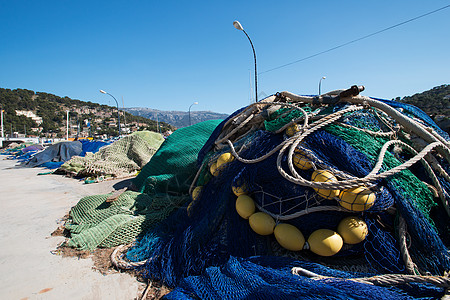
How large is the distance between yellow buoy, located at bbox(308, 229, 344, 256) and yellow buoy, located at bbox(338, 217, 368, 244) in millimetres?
47

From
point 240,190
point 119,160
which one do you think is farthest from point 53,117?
point 240,190

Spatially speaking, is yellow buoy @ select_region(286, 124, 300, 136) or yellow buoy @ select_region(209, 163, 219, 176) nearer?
yellow buoy @ select_region(286, 124, 300, 136)

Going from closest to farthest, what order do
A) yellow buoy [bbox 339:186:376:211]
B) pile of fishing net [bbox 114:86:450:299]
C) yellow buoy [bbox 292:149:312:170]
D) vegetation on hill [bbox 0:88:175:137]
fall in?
pile of fishing net [bbox 114:86:450:299] < yellow buoy [bbox 339:186:376:211] < yellow buoy [bbox 292:149:312:170] < vegetation on hill [bbox 0:88:175:137]

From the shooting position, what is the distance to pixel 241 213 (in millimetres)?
2141

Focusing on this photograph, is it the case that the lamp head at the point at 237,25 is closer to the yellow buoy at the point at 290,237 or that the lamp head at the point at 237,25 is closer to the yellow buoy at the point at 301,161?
the yellow buoy at the point at 301,161

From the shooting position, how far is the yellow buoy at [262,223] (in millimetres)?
1982

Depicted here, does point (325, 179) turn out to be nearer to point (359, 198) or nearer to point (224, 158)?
point (359, 198)

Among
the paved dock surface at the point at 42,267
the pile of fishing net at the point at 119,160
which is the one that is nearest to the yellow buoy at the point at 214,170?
A: the paved dock surface at the point at 42,267

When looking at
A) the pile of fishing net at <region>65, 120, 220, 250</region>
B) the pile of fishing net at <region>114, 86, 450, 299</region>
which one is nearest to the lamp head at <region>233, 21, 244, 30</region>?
the pile of fishing net at <region>65, 120, 220, 250</region>

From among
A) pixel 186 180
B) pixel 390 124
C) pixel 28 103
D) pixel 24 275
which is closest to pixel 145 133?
pixel 186 180

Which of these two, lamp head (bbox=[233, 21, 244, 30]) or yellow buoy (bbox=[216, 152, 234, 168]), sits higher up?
lamp head (bbox=[233, 21, 244, 30])

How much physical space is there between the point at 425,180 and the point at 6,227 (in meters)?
5.06

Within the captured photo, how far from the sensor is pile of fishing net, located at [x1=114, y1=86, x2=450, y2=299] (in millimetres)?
1500

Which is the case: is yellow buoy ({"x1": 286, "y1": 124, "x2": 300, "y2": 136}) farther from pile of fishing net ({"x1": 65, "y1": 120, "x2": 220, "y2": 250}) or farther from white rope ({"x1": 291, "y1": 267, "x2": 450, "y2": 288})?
pile of fishing net ({"x1": 65, "y1": 120, "x2": 220, "y2": 250})
